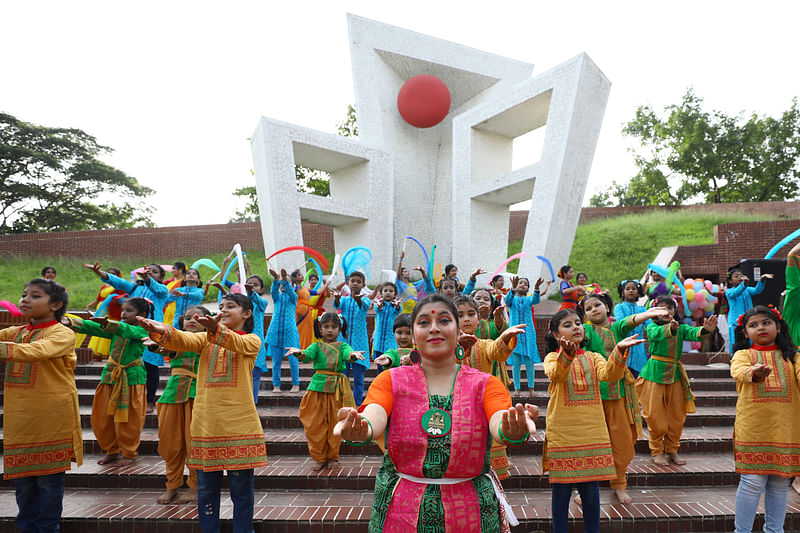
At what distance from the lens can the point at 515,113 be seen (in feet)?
40.1

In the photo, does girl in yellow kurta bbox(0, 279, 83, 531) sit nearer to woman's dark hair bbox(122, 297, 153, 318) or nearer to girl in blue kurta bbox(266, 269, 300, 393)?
woman's dark hair bbox(122, 297, 153, 318)

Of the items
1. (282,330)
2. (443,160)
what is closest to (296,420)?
(282,330)

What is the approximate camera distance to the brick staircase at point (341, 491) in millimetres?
3312

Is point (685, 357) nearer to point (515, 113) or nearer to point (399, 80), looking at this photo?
point (515, 113)

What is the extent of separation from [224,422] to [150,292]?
3.73 m

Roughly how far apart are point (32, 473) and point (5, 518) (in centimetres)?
96

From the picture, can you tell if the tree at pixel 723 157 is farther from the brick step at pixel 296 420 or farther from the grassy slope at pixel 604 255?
A: the brick step at pixel 296 420

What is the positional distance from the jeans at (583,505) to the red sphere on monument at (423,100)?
12.3m

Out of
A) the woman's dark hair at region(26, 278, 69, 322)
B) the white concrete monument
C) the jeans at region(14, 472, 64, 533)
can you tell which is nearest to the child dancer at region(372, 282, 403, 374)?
the woman's dark hair at region(26, 278, 69, 322)

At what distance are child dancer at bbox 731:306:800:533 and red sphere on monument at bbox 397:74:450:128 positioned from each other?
1180cm

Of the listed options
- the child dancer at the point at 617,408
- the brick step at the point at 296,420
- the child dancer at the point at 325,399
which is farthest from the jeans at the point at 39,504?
the child dancer at the point at 617,408

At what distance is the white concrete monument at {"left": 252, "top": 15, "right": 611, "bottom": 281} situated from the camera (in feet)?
36.7

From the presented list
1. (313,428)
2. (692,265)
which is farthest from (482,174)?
(313,428)

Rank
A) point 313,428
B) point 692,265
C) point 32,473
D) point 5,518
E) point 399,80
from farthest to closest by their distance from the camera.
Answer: point 399,80, point 692,265, point 313,428, point 5,518, point 32,473
